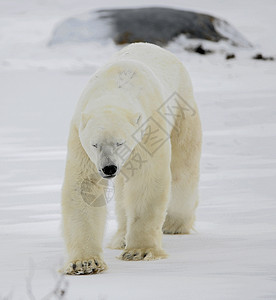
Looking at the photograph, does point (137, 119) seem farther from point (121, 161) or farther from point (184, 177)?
point (184, 177)

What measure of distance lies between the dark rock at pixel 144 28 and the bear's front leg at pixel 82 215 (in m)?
12.5

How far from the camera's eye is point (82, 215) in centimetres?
344

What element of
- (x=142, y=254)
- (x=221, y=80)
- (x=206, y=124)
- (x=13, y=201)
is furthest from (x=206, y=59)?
(x=142, y=254)

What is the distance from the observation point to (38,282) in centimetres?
290

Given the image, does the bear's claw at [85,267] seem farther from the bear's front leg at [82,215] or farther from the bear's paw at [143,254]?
the bear's paw at [143,254]

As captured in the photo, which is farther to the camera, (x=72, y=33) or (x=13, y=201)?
(x=72, y=33)

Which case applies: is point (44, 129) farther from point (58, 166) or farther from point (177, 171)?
point (177, 171)

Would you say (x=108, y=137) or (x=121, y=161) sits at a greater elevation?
(x=108, y=137)

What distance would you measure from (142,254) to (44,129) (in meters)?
5.73

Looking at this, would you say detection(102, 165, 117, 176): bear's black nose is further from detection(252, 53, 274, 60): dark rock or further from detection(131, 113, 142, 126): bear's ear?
detection(252, 53, 274, 60): dark rock

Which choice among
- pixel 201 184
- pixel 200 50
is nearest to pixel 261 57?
pixel 200 50

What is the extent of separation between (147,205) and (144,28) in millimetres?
12966

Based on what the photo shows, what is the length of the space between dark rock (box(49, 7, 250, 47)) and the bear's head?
1258cm

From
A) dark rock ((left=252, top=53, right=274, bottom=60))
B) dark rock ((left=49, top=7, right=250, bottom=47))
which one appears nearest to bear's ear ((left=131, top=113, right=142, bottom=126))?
dark rock ((left=252, top=53, right=274, bottom=60))
